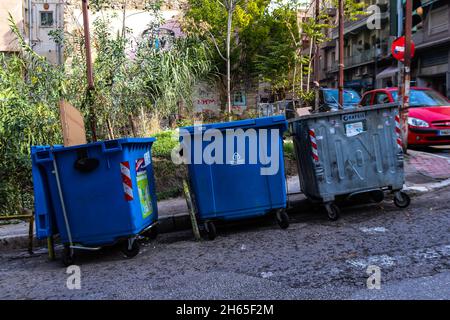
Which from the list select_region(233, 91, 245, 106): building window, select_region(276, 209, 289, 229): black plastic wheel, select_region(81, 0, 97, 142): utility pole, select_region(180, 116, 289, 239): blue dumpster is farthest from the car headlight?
select_region(233, 91, 245, 106): building window

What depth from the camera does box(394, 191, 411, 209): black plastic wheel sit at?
5805mm

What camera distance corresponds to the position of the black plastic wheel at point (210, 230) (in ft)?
16.8

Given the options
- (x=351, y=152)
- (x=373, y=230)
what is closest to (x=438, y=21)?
(x=351, y=152)

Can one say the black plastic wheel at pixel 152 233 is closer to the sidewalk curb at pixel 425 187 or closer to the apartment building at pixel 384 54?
the sidewalk curb at pixel 425 187

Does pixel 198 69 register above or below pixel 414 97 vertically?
above

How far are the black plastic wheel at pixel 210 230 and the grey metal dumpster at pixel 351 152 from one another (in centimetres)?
146

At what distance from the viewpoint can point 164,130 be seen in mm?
10875

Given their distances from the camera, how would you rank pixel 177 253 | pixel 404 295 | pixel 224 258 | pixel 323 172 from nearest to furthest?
1. pixel 404 295
2. pixel 224 258
3. pixel 177 253
4. pixel 323 172

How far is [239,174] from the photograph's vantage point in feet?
17.1

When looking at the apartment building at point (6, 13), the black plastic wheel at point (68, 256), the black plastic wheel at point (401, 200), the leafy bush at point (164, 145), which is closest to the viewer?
the black plastic wheel at point (68, 256)

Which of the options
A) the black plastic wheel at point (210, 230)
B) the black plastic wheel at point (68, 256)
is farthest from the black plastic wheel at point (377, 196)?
the black plastic wheel at point (68, 256)
